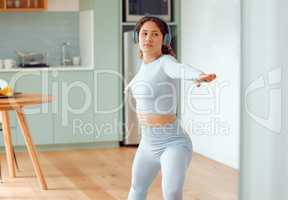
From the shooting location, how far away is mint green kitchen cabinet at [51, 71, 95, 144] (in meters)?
6.41

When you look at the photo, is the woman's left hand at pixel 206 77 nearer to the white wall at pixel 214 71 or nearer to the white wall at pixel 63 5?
the white wall at pixel 214 71

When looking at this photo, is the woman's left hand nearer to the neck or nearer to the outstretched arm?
the outstretched arm

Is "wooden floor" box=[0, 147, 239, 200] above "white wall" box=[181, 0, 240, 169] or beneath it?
beneath

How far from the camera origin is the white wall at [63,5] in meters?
6.93

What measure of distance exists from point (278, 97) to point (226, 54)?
4046 millimetres

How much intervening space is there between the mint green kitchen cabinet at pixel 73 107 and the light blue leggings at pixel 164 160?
3.82 meters

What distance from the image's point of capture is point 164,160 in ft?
8.52

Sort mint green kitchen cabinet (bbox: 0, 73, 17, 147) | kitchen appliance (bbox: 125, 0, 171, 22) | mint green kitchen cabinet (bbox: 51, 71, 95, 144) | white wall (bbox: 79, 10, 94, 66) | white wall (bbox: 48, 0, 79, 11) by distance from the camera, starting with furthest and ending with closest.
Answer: white wall (bbox: 48, 0, 79, 11) < kitchen appliance (bbox: 125, 0, 171, 22) < white wall (bbox: 79, 10, 94, 66) < mint green kitchen cabinet (bbox: 51, 71, 95, 144) < mint green kitchen cabinet (bbox: 0, 73, 17, 147)

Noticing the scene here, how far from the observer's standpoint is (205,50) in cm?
601

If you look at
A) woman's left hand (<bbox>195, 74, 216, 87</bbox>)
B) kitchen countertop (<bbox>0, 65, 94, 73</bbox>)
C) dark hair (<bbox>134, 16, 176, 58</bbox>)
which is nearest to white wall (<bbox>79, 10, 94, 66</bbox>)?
kitchen countertop (<bbox>0, 65, 94, 73</bbox>)

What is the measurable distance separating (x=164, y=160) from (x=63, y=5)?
4.73 metres

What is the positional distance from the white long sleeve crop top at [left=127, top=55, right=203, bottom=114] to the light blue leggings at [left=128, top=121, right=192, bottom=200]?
0.10 metres

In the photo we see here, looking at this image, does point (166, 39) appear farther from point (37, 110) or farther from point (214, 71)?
point (37, 110)

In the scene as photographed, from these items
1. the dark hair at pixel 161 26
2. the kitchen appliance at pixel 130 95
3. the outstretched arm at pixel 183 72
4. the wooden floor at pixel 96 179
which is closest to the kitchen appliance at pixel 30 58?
the kitchen appliance at pixel 130 95
